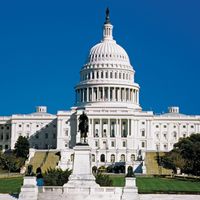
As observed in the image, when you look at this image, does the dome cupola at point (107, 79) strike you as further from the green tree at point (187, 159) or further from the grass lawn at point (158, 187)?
the grass lawn at point (158, 187)

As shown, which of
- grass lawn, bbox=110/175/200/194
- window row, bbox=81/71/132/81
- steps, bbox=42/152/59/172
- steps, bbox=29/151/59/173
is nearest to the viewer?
grass lawn, bbox=110/175/200/194

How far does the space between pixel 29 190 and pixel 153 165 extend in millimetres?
73272

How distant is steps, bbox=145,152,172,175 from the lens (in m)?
114

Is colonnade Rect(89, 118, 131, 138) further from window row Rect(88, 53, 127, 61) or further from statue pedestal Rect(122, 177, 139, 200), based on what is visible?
statue pedestal Rect(122, 177, 139, 200)

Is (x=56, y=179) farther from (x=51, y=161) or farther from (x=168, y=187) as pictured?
(x=51, y=161)

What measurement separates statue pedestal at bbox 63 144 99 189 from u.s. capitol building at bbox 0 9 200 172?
90878 mm

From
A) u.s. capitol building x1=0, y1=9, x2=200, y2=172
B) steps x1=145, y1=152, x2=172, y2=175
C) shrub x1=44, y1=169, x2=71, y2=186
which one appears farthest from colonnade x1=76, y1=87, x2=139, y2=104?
shrub x1=44, y1=169, x2=71, y2=186

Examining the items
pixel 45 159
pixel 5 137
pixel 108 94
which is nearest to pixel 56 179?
pixel 45 159

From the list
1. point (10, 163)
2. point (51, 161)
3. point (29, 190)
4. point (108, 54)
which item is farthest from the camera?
point (108, 54)

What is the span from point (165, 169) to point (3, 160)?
29.3m

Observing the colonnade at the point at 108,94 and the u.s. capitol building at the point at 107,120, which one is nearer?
the u.s. capitol building at the point at 107,120

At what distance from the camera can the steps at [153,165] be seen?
372 feet

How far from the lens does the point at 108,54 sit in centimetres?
17000

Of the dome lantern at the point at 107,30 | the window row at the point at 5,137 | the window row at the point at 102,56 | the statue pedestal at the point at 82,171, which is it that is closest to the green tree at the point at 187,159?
the statue pedestal at the point at 82,171
